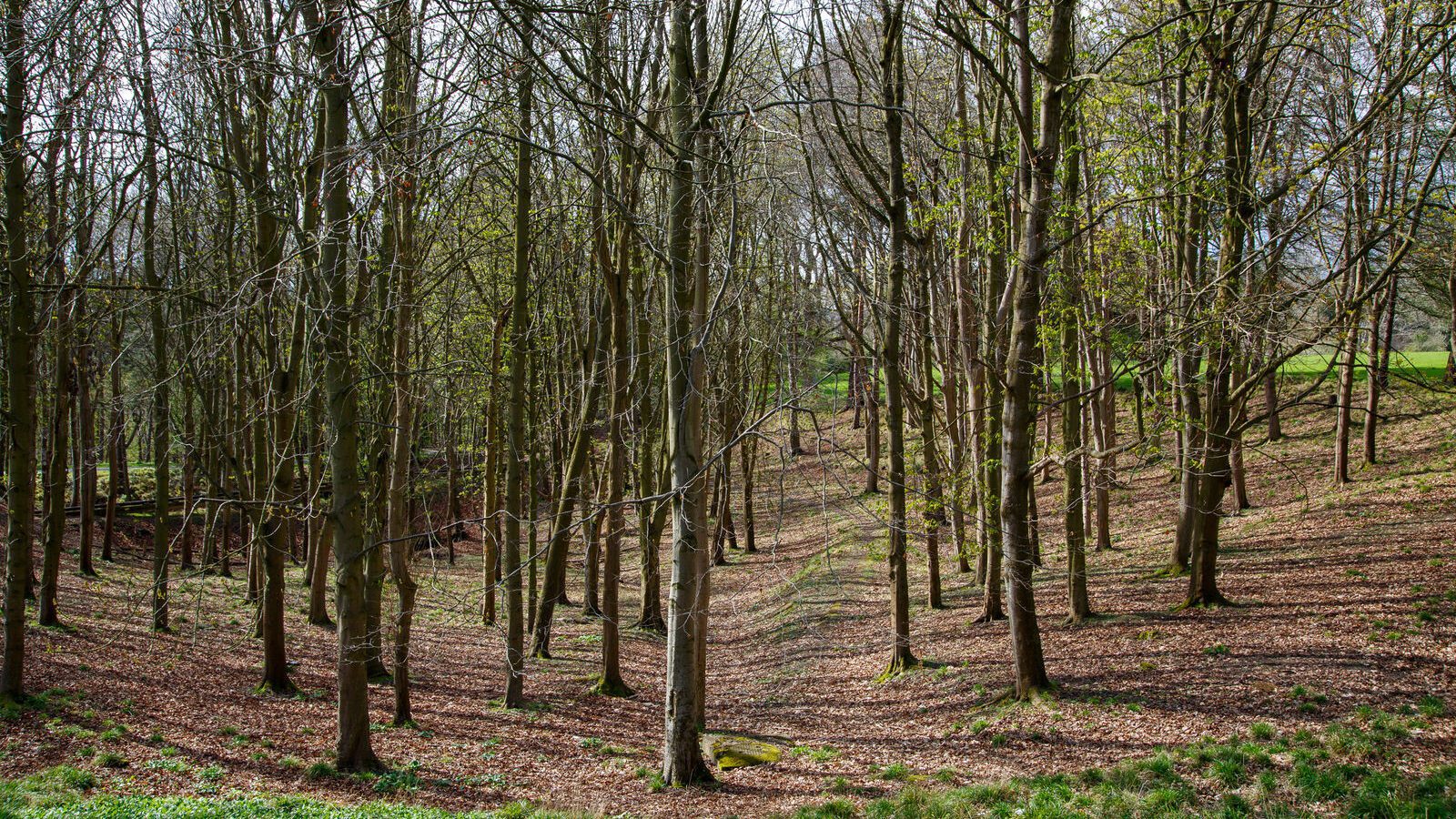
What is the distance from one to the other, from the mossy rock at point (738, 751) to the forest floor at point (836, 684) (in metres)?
0.19

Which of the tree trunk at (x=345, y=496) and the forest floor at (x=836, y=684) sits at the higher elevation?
the tree trunk at (x=345, y=496)

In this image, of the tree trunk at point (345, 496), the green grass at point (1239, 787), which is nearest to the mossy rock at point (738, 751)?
the green grass at point (1239, 787)

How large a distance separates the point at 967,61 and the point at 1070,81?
785 cm

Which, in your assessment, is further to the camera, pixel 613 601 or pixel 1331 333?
pixel 613 601

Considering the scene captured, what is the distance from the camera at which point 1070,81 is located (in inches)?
342

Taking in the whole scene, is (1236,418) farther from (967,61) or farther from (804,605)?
(804,605)

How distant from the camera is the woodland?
714cm

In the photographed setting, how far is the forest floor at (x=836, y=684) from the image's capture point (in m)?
8.26

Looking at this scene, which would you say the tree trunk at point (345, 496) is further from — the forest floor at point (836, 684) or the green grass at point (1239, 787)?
the green grass at point (1239, 787)

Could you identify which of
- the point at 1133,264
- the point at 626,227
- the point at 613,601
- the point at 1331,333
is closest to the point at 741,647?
the point at 613,601

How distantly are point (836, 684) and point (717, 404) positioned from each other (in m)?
4.53

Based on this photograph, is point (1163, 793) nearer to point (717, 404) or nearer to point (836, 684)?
point (836, 684)

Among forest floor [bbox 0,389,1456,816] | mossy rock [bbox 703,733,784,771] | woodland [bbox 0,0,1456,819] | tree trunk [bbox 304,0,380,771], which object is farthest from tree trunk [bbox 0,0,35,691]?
mossy rock [bbox 703,733,784,771]

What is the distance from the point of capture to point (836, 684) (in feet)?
42.7
